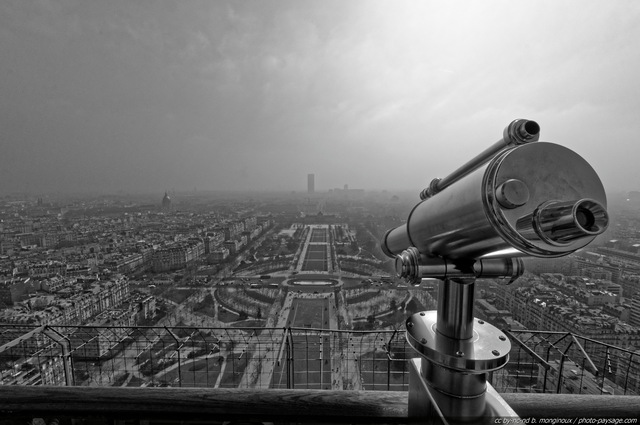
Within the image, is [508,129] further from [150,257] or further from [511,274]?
[150,257]

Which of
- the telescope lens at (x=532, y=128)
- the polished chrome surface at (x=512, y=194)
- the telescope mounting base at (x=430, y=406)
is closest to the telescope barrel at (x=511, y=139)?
the telescope lens at (x=532, y=128)

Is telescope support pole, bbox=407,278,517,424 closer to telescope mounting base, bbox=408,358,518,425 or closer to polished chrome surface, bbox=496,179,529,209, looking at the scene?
telescope mounting base, bbox=408,358,518,425

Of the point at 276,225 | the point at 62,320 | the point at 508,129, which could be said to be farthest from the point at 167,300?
the point at 276,225

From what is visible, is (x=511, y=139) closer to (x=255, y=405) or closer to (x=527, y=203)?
(x=527, y=203)

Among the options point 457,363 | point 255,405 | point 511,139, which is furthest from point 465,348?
point 255,405

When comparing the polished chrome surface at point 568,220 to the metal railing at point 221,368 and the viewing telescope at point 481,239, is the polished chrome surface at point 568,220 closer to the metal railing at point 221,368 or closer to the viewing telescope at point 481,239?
the viewing telescope at point 481,239

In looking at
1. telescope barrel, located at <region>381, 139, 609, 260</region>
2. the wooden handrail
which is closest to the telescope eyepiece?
telescope barrel, located at <region>381, 139, 609, 260</region>
